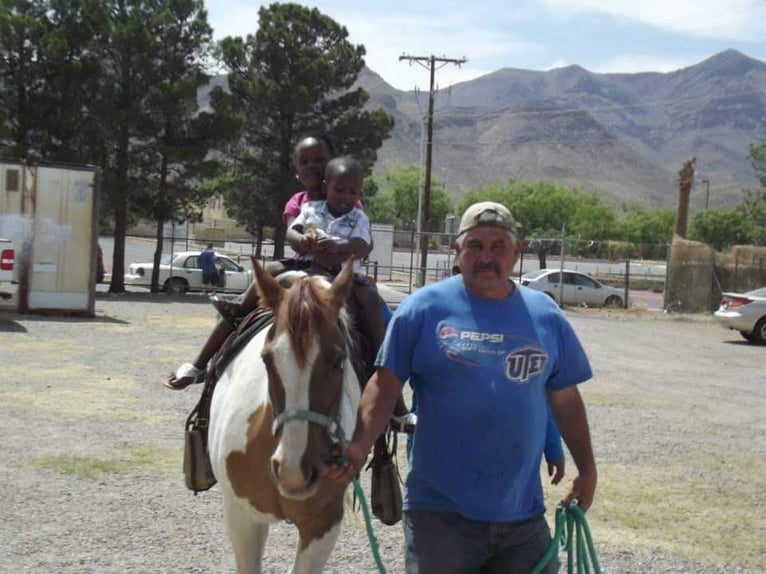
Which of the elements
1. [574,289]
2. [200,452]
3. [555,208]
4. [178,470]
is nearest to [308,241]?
[200,452]

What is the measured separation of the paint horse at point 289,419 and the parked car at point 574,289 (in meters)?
28.2

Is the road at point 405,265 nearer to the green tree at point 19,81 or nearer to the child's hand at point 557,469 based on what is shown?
the green tree at point 19,81

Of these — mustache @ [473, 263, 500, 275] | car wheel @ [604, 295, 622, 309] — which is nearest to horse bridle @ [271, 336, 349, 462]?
mustache @ [473, 263, 500, 275]

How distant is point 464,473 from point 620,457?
644 cm

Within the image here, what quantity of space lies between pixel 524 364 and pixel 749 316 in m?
20.8

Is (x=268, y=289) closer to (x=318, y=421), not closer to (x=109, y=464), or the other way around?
(x=318, y=421)

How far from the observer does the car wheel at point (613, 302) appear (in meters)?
33.6

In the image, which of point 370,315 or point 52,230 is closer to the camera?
point 370,315

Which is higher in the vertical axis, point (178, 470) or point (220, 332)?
point (220, 332)

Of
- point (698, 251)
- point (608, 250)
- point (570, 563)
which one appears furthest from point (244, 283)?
point (608, 250)

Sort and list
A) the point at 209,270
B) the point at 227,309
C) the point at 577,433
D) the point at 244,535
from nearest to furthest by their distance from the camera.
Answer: the point at 577,433
the point at 244,535
the point at 227,309
the point at 209,270

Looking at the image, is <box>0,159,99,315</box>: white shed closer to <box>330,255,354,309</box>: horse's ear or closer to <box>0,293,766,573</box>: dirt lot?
<box>0,293,766,573</box>: dirt lot

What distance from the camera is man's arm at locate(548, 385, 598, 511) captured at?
3682 mm

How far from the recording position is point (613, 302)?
3381cm
